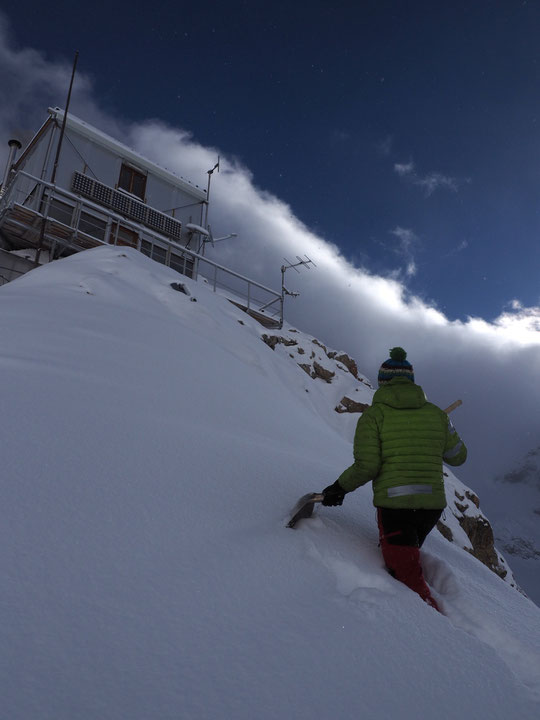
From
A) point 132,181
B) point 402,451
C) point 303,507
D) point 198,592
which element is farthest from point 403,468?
point 132,181

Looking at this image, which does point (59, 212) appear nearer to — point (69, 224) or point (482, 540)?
point (69, 224)

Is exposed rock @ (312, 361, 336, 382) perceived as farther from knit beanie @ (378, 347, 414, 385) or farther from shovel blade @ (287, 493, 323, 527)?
shovel blade @ (287, 493, 323, 527)

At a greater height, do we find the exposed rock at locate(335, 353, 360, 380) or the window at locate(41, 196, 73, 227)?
the exposed rock at locate(335, 353, 360, 380)

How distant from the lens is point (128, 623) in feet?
4.79

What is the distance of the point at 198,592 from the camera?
67.5 inches

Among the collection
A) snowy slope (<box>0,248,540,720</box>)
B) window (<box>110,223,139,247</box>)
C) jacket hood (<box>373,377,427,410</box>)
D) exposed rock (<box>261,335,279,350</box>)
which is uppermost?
window (<box>110,223,139,247</box>)

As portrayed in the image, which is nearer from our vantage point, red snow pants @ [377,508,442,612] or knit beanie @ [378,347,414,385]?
red snow pants @ [377,508,442,612]

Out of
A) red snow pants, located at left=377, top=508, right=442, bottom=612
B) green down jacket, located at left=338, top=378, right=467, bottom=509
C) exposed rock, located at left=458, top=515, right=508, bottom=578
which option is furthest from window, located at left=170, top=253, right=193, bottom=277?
exposed rock, located at left=458, top=515, right=508, bottom=578

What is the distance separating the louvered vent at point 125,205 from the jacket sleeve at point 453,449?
16379 millimetres

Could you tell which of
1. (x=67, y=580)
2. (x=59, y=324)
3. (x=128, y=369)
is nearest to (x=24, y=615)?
(x=67, y=580)

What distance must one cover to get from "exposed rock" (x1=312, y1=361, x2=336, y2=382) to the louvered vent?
46.4ft

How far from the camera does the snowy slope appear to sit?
1.27 metres

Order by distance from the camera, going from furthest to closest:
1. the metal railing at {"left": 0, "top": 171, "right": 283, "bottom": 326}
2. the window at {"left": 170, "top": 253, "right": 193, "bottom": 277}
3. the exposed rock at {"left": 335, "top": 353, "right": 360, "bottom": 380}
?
the exposed rock at {"left": 335, "top": 353, "right": 360, "bottom": 380} < the window at {"left": 170, "top": 253, "right": 193, "bottom": 277} < the metal railing at {"left": 0, "top": 171, "right": 283, "bottom": 326}

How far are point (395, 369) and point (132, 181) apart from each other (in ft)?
58.0
